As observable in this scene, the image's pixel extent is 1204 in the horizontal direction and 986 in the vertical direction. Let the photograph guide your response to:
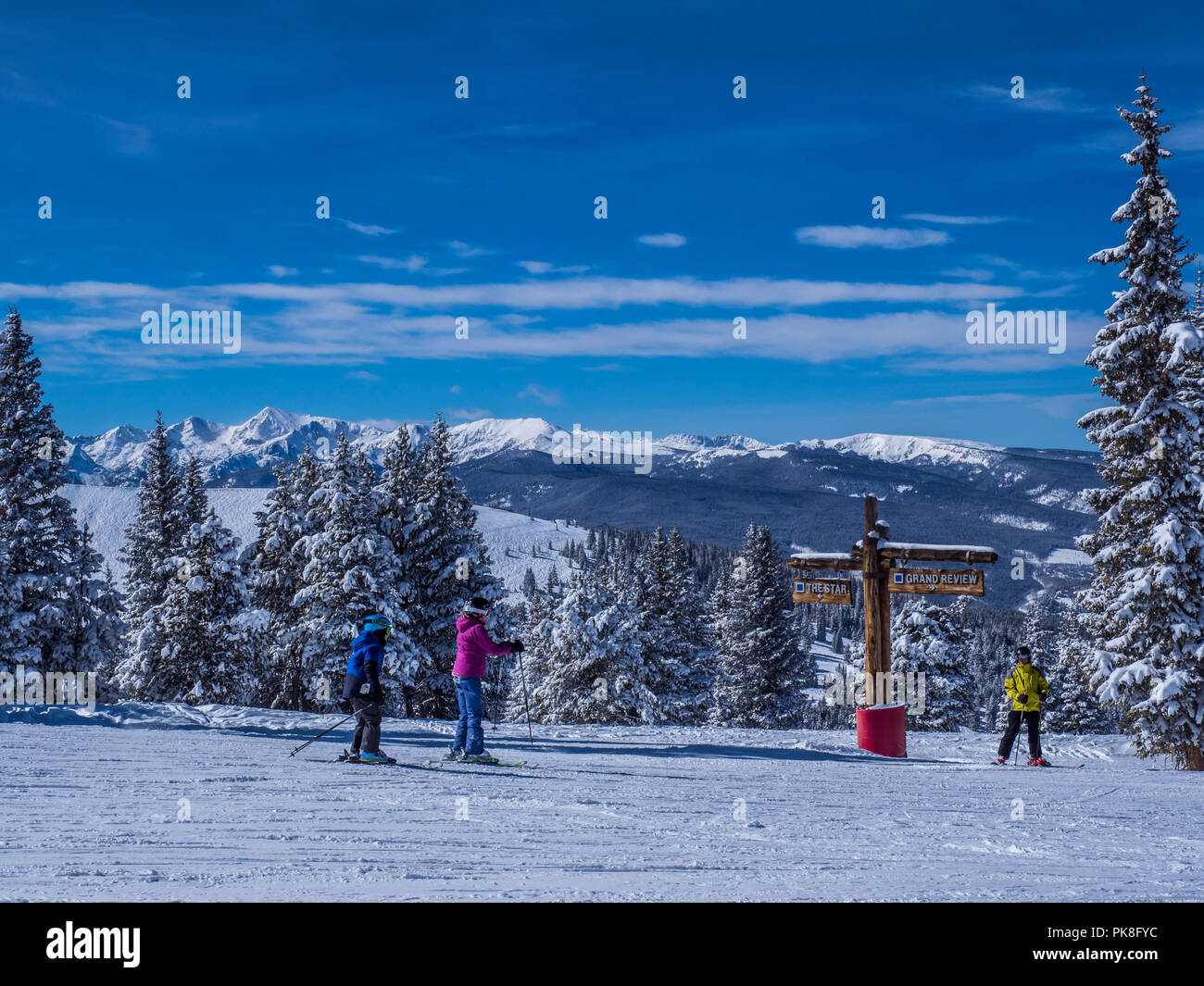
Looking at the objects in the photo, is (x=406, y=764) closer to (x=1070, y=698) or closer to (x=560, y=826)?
(x=560, y=826)

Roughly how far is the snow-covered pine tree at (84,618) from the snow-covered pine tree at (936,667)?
28.2 metres

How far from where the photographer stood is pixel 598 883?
237 inches

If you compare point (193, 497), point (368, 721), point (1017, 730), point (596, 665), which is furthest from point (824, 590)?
point (193, 497)

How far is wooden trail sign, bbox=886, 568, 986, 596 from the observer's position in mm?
16875

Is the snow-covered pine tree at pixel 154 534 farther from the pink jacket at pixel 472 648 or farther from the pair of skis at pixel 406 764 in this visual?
the pink jacket at pixel 472 648

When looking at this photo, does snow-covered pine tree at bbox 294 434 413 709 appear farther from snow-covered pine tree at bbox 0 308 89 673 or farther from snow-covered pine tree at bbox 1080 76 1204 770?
snow-covered pine tree at bbox 1080 76 1204 770

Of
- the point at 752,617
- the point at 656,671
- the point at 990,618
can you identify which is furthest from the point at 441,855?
the point at 990,618

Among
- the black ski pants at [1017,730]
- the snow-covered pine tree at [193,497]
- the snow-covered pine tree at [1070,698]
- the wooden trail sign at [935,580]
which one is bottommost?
the snow-covered pine tree at [1070,698]

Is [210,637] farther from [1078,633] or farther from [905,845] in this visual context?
[1078,633]

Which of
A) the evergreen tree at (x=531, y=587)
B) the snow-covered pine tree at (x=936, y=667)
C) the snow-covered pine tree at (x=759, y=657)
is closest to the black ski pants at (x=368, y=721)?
the snow-covered pine tree at (x=936, y=667)

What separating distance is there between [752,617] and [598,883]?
38714mm

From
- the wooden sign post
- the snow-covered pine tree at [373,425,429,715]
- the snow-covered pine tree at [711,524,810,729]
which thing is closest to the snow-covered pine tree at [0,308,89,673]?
the snow-covered pine tree at [373,425,429,715]

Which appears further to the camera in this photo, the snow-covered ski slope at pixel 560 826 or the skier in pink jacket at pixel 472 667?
the skier in pink jacket at pixel 472 667

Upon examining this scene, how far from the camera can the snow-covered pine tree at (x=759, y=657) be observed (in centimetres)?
4278
